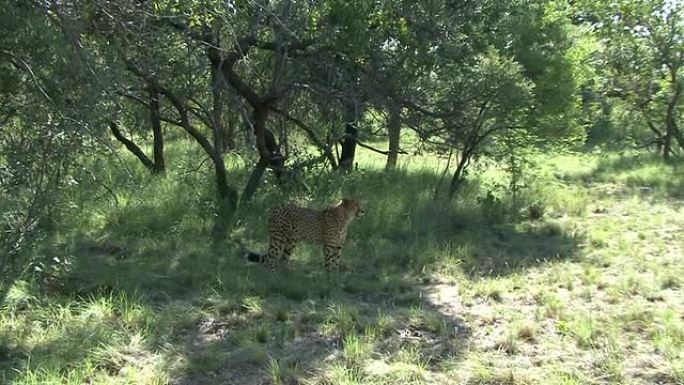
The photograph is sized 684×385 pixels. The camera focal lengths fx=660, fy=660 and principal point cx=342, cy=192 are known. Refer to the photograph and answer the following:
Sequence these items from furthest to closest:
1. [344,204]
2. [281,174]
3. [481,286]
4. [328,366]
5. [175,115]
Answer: [175,115], [281,174], [344,204], [481,286], [328,366]

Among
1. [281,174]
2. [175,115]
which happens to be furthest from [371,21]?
[175,115]

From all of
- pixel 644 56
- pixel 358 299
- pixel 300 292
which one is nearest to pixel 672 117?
pixel 644 56

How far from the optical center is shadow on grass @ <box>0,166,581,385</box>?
497 centimetres

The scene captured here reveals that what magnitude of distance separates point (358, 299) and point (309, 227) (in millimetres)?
1275

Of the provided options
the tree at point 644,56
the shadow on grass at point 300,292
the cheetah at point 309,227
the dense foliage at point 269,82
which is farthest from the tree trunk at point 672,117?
the cheetah at point 309,227

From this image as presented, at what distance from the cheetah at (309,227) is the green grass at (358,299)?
29 centimetres

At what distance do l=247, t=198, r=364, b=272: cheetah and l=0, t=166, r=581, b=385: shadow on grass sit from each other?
26 cm

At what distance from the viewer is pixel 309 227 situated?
25.6 ft

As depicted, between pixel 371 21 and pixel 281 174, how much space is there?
2.98 m

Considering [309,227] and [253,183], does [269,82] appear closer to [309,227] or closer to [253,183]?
[253,183]

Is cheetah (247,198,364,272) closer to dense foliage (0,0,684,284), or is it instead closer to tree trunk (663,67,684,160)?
dense foliage (0,0,684,284)

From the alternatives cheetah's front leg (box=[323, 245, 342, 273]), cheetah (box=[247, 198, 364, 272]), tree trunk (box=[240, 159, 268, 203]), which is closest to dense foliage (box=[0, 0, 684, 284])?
tree trunk (box=[240, 159, 268, 203])

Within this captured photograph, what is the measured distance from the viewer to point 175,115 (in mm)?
12281

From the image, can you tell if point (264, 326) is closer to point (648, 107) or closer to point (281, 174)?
point (281, 174)
